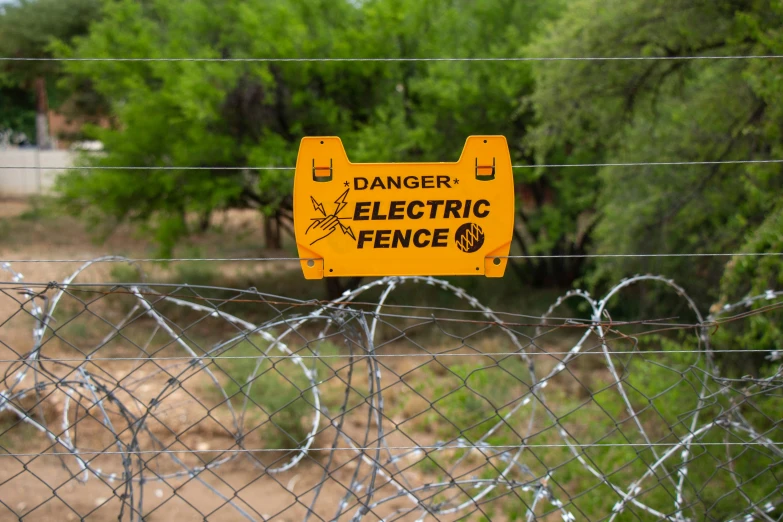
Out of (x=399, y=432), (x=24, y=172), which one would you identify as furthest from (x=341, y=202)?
(x=24, y=172)

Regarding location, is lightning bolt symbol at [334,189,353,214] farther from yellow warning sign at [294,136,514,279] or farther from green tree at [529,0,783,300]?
green tree at [529,0,783,300]

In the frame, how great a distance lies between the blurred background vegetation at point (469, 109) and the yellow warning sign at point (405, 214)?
477cm

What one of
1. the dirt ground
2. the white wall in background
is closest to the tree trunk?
the white wall in background

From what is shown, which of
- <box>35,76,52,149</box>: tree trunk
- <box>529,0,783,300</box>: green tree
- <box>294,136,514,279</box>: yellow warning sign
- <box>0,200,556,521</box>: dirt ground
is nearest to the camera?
<box>294,136,514,279</box>: yellow warning sign

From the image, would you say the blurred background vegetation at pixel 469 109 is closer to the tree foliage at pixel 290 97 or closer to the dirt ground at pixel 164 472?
the tree foliage at pixel 290 97

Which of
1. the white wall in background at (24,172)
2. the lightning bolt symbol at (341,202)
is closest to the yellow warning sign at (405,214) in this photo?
the lightning bolt symbol at (341,202)

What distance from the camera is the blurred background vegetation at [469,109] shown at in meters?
6.74

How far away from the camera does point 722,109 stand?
6.48 m

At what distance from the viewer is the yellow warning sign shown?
2.15m

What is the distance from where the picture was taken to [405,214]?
7.08 ft

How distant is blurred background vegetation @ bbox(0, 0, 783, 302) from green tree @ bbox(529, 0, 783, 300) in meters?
0.02

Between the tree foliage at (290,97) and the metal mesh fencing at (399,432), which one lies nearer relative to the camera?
the metal mesh fencing at (399,432)

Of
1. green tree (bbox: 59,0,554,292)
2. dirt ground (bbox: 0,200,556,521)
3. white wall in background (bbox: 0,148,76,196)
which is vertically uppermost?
green tree (bbox: 59,0,554,292)

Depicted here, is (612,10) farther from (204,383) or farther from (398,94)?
(204,383)
